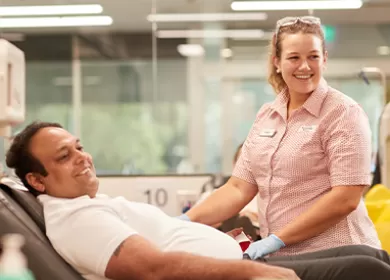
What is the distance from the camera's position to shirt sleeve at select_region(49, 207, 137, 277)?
5.42ft

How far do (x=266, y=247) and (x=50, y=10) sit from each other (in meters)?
5.29

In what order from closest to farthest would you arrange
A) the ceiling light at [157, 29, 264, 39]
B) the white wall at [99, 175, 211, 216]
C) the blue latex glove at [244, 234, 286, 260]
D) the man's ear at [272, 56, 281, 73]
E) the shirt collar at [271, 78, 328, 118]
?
the blue latex glove at [244, 234, 286, 260] → the shirt collar at [271, 78, 328, 118] → the man's ear at [272, 56, 281, 73] → the white wall at [99, 175, 211, 216] → the ceiling light at [157, 29, 264, 39]

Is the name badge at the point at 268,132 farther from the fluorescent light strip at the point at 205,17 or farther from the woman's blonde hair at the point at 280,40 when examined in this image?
the fluorescent light strip at the point at 205,17

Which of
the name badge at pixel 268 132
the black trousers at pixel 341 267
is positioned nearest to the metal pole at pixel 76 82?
the name badge at pixel 268 132

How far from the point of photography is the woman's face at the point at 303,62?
211 cm

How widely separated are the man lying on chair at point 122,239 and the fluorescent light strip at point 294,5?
4.76m

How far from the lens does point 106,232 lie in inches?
65.8

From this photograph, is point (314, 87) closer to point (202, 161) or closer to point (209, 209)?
point (209, 209)

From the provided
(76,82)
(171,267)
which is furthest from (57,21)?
(171,267)

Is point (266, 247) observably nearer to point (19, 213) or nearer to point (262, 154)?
point (262, 154)

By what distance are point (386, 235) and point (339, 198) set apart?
0.69 meters

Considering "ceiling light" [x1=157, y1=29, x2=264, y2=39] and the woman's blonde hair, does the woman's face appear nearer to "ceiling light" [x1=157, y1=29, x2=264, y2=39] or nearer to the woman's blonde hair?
the woman's blonde hair

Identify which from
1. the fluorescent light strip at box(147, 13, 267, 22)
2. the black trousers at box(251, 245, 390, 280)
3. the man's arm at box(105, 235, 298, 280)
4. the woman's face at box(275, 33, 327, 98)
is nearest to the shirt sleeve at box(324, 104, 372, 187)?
the woman's face at box(275, 33, 327, 98)

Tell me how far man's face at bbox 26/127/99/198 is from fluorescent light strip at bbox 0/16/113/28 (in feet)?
16.6
